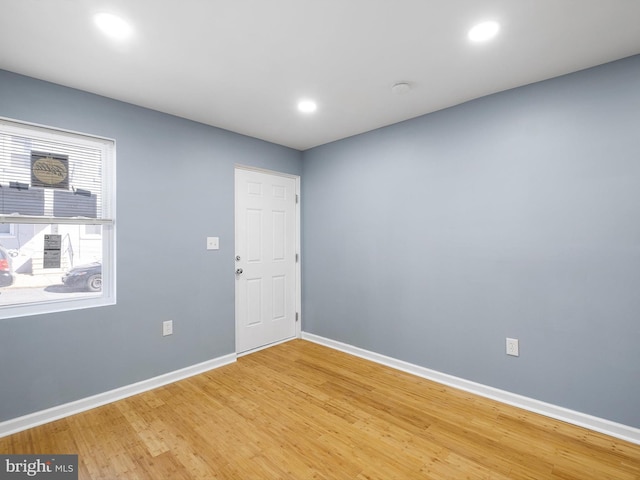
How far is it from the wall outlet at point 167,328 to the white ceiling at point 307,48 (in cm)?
198

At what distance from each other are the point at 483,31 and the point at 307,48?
1047mm

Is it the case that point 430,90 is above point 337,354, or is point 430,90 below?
above

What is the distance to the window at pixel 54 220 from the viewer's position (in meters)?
2.20

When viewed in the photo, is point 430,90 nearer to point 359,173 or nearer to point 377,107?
point 377,107

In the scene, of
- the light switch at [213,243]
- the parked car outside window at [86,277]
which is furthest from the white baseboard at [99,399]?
the light switch at [213,243]

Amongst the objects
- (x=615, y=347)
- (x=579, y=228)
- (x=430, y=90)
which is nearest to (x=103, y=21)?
(x=430, y=90)

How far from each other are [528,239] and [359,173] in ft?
5.93

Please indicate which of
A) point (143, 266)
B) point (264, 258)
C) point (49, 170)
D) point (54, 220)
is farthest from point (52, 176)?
point (264, 258)

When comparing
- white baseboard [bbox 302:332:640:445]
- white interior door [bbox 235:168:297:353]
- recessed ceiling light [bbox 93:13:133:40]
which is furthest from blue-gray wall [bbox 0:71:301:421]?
white baseboard [bbox 302:332:640:445]

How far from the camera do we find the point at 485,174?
2.61 meters

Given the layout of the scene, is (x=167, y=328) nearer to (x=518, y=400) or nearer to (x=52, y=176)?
(x=52, y=176)

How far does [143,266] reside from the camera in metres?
2.73

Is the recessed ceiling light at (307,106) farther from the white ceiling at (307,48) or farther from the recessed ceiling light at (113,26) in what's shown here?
the recessed ceiling light at (113,26)

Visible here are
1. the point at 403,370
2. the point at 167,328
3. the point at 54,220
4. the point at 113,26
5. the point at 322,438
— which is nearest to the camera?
the point at 113,26
